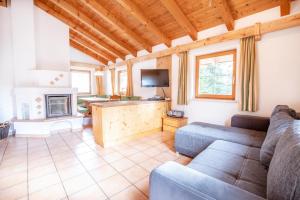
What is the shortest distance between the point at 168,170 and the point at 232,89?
278 cm

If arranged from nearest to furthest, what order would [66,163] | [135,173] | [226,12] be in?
[135,173], [66,163], [226,12]

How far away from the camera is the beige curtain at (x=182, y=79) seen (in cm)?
A: 377

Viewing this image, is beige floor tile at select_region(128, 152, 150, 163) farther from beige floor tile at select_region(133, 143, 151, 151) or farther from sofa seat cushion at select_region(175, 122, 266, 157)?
sofa seat cushion at select_region(175, 122, 266, 157)

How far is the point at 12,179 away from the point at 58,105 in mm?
2345

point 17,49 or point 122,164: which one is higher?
point 17,49

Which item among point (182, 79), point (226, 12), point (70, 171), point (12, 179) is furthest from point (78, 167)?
point (226, 12)

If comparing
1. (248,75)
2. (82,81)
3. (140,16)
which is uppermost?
(140,16)

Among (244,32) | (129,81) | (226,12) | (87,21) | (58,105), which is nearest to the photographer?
(226,12)

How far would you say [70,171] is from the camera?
82.0 inches

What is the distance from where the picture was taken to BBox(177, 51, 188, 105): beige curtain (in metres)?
3.77

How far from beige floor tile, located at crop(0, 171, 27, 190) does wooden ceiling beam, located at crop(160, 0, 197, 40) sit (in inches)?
138

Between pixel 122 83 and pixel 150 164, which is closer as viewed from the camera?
pixel 150 164

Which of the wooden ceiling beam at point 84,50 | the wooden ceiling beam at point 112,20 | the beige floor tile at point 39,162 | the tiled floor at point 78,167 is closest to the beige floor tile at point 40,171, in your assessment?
the tiled floor at point 78,167

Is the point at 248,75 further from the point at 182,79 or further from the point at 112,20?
the point at 112,20
